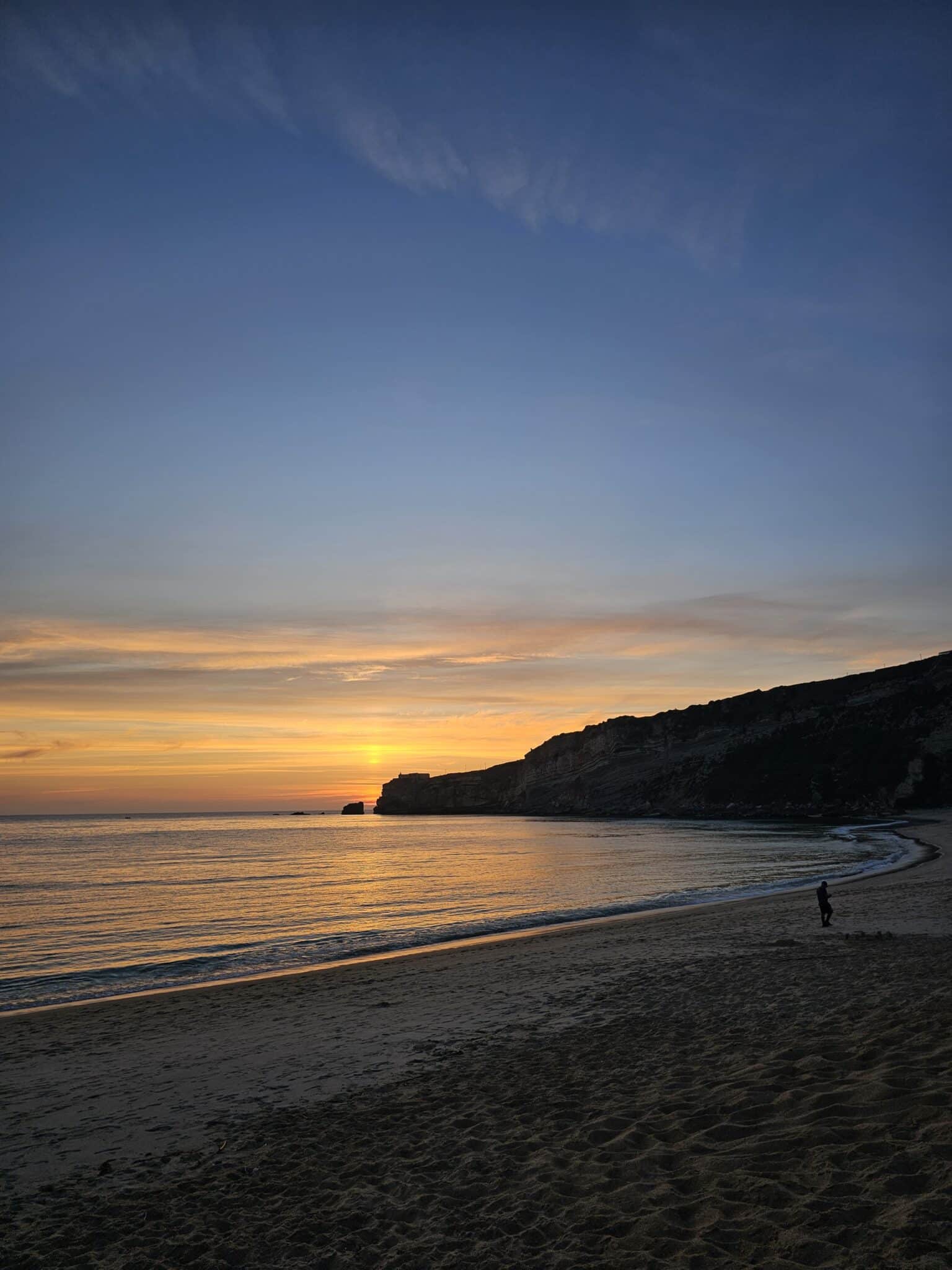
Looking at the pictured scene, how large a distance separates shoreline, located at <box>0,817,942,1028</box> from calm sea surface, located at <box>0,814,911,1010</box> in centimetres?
50

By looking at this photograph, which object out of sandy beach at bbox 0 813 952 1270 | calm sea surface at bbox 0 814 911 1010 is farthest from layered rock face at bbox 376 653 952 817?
sandy beach at bbox 0 813 952 1270

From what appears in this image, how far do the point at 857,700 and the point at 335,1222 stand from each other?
156 metres

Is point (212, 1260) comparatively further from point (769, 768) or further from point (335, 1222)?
point (769, 768)

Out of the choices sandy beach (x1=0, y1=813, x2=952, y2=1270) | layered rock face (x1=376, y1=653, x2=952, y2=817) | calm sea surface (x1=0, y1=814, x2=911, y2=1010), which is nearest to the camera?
sandy beach (x1=0, y1=813, x2=952, y2=1270)

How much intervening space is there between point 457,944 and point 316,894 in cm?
1832

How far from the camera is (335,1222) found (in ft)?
21.7

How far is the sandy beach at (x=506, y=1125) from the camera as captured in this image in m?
5.97

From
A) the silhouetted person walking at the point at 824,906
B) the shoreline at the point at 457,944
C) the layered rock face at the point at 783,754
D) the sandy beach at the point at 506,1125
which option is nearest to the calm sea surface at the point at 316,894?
the shoreline at the point at 457,944

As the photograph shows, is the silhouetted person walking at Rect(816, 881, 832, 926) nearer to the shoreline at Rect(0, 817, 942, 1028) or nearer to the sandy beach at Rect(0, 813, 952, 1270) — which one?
the sandy beach at Rect(0, 813, 952, 1270)

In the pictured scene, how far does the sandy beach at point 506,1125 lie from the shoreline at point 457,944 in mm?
1247

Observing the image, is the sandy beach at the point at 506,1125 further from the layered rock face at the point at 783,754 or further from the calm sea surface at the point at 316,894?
the layered rock face at the point at 783,754

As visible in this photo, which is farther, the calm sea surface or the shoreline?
the calm sea surface

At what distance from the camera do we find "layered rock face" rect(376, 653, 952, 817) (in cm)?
11731

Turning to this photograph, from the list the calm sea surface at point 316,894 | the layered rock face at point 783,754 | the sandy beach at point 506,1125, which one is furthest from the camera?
the layered rock face at point 783,754
